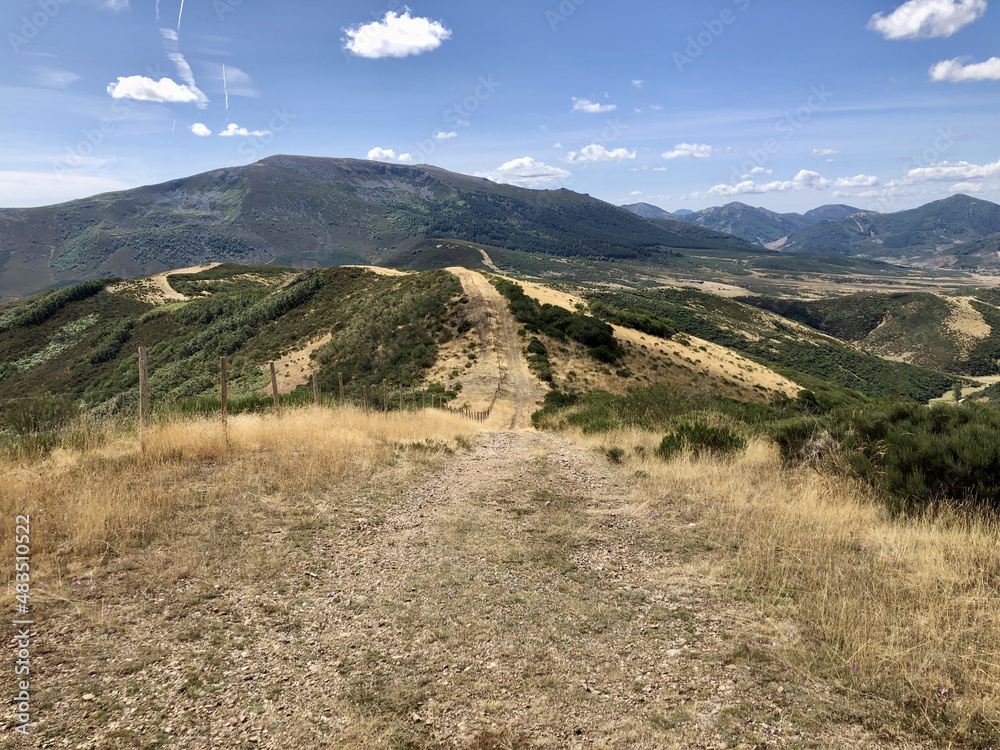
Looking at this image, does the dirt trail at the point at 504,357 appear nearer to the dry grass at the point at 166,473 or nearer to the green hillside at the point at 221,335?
the green hillside at the point at 221,335

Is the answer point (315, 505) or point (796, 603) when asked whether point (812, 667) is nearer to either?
point (796, 603)

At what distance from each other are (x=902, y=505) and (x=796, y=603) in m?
3.41

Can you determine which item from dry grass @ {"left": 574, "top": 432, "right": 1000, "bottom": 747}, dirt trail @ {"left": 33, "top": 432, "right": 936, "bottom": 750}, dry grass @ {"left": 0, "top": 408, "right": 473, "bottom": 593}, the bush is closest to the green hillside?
dry grass @ {"left": 0, "top": 408, "right": 473, "bottom": 593}

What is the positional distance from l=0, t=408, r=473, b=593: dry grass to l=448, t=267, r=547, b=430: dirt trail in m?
13.2

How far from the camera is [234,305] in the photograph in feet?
218

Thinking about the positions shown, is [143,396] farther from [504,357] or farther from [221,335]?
[221,335]

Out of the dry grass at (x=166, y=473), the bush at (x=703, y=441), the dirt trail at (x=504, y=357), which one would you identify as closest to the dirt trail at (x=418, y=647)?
the dry grass at (x=166, y=473)

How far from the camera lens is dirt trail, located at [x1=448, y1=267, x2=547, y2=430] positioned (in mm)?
26578

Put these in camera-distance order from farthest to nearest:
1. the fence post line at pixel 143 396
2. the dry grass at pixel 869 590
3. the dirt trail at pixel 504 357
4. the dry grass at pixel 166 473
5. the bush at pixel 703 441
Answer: the dirt trail at pixel 504 357, the bush at pixel 703 441, the fence post line at pixel 143 396, the dry grass at pixel 166 473, the dry grass at pixel 869 590

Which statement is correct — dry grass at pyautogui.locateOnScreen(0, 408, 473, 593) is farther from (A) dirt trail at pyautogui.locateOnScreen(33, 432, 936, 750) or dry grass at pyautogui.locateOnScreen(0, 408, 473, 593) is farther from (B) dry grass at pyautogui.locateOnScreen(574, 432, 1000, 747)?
(B) dry grass at pyautogui.locateOnScreen(574, 432, 1000, 747)

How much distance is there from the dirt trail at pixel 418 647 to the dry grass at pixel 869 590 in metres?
0.36

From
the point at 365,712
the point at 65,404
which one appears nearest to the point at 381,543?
the point at 365,712

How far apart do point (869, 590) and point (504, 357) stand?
2999 centimetres

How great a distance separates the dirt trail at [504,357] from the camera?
26.6 m
